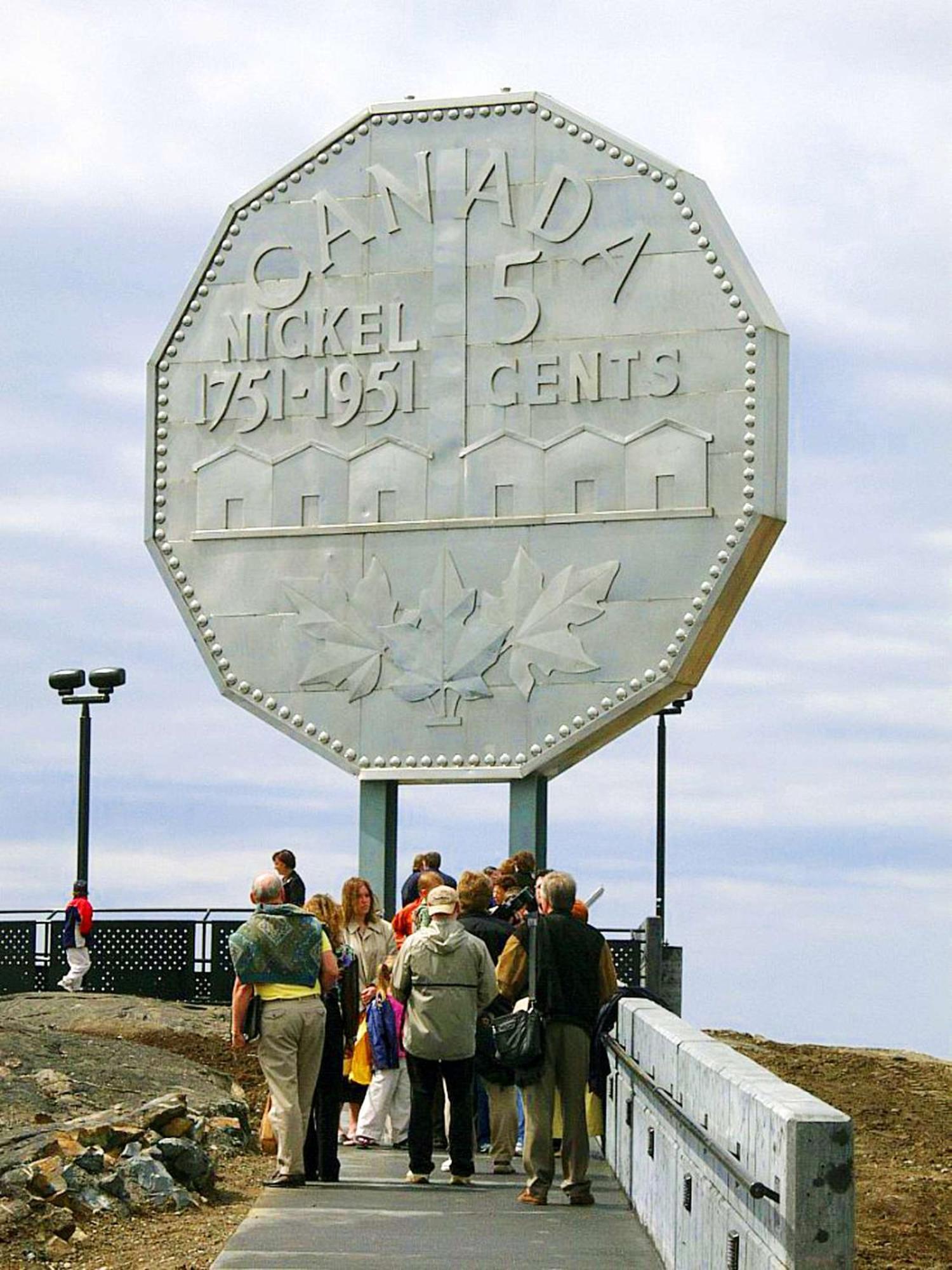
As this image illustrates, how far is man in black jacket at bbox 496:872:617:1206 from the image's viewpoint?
1295cm

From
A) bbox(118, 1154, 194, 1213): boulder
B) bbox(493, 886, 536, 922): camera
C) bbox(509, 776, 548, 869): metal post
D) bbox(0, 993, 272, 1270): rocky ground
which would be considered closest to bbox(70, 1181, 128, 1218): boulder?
bbox(0, 993, 272, 1270): rocky ground

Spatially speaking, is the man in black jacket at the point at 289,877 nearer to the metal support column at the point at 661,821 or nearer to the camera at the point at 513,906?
the camera at the point at 513,906

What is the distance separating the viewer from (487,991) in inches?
536

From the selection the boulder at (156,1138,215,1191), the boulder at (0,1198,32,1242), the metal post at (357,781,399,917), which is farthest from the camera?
the metal post at (357,781,399,917)

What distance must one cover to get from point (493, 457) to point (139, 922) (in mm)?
9011

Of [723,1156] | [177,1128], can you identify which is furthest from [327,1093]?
[723,1156]

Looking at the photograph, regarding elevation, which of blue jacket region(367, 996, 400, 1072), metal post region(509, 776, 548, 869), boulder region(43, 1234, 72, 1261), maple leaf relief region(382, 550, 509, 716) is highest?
maple leaf relief region(382, 550, 509, 716)

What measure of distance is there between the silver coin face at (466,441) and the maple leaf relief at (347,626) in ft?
0.08

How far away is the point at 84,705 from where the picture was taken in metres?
30.6

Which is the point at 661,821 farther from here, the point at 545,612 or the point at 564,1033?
the point at 564,1033

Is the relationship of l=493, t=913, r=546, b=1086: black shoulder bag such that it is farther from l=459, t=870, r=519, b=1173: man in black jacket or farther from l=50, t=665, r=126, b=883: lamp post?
l=50, t=665, r=126, b=883: lamp post

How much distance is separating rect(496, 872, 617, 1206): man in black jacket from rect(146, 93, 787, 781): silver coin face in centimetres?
794

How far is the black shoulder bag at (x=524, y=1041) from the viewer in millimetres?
12797

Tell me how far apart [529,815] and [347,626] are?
102 inches
